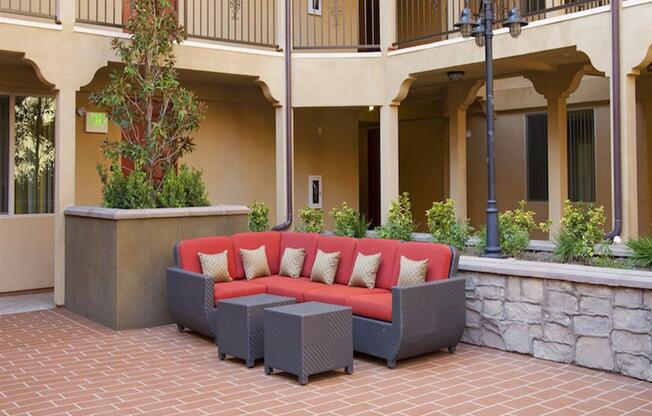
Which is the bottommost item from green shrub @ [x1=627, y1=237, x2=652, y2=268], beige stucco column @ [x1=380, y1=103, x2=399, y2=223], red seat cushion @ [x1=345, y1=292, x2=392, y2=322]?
red seat cushion @ [x1=345, y1=292, x2=392, y2=322]

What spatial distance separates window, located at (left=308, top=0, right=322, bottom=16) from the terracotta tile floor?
7.97m

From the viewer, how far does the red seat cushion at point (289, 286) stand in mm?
7559

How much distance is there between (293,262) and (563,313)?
131 inches

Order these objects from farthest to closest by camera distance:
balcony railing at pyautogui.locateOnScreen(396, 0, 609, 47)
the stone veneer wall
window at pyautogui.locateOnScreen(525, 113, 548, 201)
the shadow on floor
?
window at pyautogui.locateOnScreen(525, 113, 548, 201), balcony railing at pyautogui.locateOnScreen(396, 0, 609, 47), the shadow on floor, the stone veneer wall

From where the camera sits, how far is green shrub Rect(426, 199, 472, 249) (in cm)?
855

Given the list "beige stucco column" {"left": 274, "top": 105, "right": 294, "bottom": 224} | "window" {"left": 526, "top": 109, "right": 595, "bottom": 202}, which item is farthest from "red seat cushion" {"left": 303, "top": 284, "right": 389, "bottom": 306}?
"window" {"left": 526, "top": 109, "right": 595, "bottom": 202}

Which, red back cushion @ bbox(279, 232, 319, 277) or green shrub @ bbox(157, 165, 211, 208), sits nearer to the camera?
red back cushion @ bbox(279, 232, 319, 277)

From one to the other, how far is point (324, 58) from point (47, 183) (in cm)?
490

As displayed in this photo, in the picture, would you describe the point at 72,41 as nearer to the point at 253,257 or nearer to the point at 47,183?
the point at 47,183

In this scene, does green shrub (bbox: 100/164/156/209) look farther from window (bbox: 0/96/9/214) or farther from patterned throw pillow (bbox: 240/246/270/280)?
window (bbox: 0/96/9/214)

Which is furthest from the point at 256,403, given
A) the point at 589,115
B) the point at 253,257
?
the point at 589,115

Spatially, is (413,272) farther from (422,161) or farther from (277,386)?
(422,161)

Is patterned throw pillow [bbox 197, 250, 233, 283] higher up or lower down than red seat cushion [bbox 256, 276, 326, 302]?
higher up

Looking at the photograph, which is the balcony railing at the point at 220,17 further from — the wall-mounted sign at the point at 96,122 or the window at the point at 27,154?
the window at the point at 27,154
